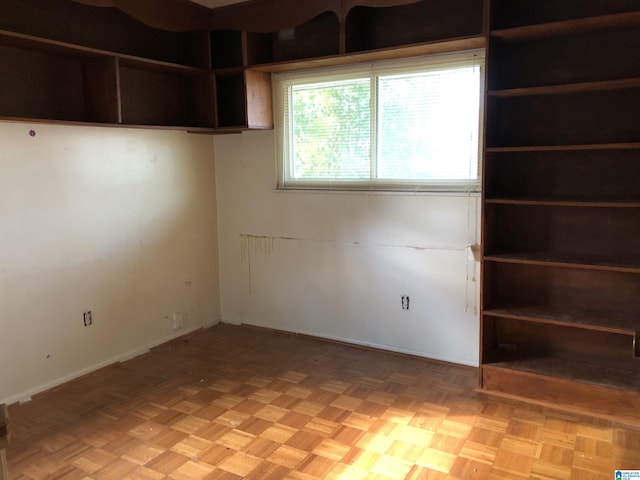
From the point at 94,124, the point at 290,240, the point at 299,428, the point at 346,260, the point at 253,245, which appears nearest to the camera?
the point at 299,428

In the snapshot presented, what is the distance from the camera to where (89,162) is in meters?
3.45

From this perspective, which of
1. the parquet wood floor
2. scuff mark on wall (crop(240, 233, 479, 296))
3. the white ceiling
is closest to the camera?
the parquet wood floor

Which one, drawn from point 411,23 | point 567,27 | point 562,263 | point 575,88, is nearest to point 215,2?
point 411,23

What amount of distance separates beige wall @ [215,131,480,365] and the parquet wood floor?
0.94 feet

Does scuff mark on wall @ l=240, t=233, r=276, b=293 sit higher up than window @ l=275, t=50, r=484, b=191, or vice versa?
window @ l=275, t=50, r=484, b=191

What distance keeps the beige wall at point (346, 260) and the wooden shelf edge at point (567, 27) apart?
101 centimetres

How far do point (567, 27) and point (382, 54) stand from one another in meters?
1.11

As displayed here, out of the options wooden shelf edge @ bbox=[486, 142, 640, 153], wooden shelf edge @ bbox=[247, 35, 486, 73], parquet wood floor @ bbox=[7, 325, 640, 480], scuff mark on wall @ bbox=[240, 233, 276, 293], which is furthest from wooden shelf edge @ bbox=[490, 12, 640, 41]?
scuff mark on wall @ bbox=[240, 233, 276, 293]

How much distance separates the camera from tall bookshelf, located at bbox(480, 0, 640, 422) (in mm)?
2850

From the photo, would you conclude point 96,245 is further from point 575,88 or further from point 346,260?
point 575,88

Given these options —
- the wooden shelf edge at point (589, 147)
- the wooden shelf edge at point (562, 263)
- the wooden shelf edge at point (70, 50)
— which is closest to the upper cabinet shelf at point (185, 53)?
the wooden shelf edge at point (70, 50)

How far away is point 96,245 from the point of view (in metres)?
3.55

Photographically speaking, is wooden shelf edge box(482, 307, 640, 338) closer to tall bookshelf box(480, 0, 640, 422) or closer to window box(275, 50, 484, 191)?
tall bookshelf box(480, 0, 640, 422)

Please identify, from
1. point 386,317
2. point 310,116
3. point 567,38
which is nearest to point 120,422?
point 386,317
